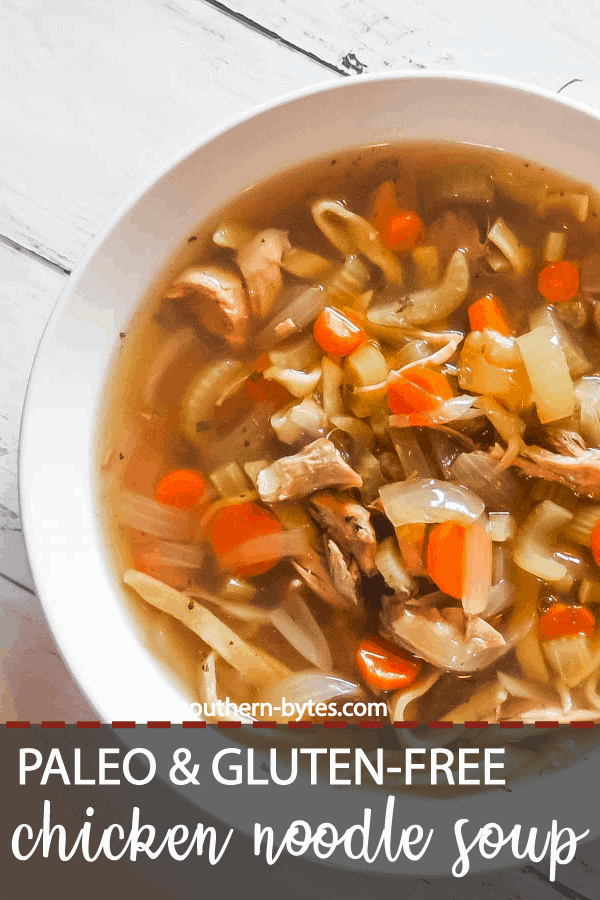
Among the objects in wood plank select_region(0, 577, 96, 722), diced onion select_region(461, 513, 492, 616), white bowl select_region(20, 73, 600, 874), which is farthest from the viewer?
wood plank select_region(0, 577, 96, 722)

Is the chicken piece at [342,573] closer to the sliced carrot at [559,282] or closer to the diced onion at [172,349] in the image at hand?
the diced onion at [172,349]

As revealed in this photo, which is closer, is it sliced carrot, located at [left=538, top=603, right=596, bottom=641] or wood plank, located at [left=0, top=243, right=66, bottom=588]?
sliced carrot, located at [left=538, top=603, right=596, bottom=641]

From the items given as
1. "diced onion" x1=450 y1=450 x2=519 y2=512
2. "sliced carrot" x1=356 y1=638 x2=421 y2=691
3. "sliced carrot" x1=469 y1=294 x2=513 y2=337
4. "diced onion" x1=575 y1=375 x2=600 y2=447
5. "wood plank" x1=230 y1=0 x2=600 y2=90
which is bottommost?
"sliced carrot" x1=356 y1=638 x2=421 y2=691

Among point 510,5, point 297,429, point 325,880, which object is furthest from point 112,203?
point 325,880

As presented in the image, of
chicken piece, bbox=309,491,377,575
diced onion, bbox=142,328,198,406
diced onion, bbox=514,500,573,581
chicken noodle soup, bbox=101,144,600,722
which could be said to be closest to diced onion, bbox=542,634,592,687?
chicken noodle soup, bbox=101,144,600,722

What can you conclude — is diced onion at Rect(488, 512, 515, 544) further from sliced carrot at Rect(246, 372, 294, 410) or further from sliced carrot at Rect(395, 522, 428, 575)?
sliced carrot at Rect(246, 372, 294, 410)

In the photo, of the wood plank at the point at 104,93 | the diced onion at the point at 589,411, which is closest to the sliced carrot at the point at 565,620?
the diced onion at the point at 589,411
